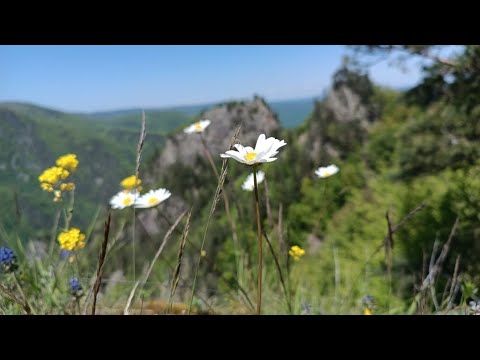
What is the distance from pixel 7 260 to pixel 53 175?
1.05ft

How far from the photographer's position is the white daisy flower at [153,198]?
1188mm

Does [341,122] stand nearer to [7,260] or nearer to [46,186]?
[46,186]

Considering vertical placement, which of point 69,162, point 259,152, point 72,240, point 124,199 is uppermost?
point 259,152

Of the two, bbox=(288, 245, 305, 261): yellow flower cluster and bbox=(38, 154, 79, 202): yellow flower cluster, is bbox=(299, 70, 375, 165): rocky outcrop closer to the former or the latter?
bbox=(288, 245, 305, 261): yellow flower cluster

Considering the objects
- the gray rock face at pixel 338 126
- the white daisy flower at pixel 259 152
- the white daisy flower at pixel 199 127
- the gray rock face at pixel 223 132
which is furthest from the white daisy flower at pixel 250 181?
the gray rock face at pixel 338 126

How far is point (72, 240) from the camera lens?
1.41m

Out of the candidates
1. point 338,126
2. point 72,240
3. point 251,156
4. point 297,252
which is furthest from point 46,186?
point 338,126

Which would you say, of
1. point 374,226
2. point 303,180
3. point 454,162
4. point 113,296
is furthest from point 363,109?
point 113,296

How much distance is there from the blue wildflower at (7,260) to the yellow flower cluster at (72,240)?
5.8 inches

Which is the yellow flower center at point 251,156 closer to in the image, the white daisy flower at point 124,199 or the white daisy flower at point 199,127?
the white daisy flower at point 124,199

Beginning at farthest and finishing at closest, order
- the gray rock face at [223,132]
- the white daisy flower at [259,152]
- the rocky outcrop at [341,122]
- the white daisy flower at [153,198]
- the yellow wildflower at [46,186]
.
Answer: the rocky outcrop at [341,122], the gray rock face at [223,132], the yellow wildflower at [46,186], the white daisy flower at [153,198], the white daisy flower at [259,152]

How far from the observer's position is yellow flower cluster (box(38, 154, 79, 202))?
1480mm
